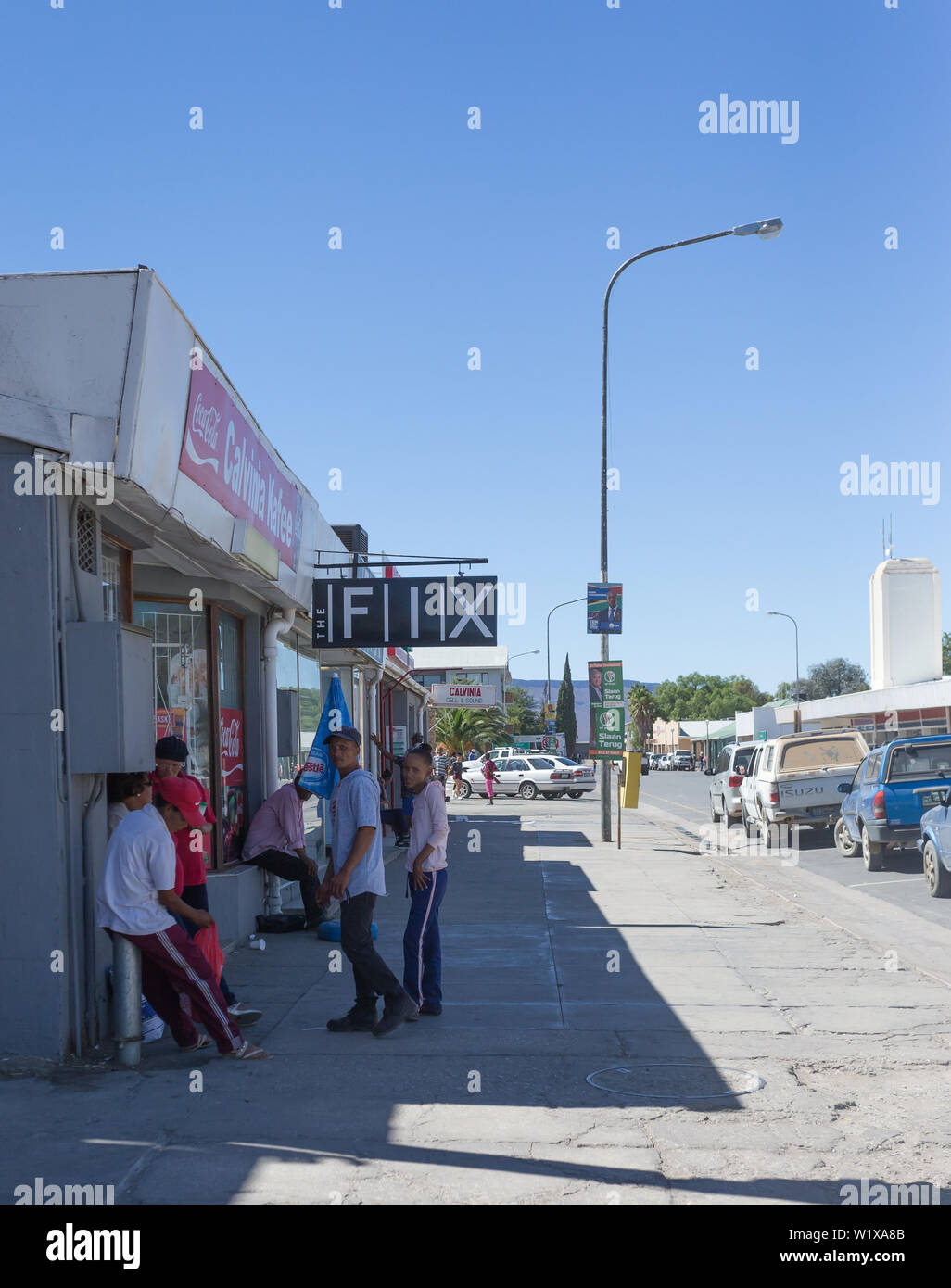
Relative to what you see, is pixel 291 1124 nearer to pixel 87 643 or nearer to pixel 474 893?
pixel 87 643

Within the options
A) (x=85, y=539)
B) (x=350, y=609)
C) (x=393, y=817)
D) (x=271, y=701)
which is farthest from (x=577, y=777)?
(x=85, y=539)

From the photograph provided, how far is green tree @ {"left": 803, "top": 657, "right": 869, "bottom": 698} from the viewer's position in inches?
4072

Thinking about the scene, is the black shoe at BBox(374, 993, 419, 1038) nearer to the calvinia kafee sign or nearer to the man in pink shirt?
the man in pink shirt

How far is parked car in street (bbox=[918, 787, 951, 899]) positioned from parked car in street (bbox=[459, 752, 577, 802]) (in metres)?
27.8

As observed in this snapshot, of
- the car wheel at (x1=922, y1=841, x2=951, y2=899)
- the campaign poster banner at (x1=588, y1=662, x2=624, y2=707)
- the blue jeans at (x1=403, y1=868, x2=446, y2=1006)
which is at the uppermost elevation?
the campaign poster banner at (x1=588, y1=662, x2=624, y2=707)

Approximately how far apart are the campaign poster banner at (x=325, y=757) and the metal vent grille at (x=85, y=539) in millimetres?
4174

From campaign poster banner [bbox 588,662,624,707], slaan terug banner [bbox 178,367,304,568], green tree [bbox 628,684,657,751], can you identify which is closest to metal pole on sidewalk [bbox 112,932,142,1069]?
slaan terug banner [bbox 178,367,304,568]

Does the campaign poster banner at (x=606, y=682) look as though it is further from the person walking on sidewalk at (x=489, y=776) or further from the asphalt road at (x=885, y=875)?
the person walking on sidewalk at (x=489, y=776)

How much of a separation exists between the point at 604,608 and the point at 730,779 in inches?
207

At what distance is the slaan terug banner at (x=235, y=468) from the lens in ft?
27.0

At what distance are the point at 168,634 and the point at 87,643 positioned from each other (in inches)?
141

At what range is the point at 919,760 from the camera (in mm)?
15836

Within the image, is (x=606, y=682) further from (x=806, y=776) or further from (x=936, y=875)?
(x=936, y=875)
